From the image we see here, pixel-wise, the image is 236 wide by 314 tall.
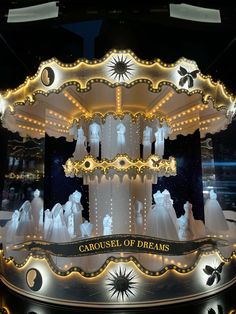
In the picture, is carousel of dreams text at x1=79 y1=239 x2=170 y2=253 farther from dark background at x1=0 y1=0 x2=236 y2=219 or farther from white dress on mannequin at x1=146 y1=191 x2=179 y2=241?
dark background at x1=0 y1=0 x2=236 y2=219

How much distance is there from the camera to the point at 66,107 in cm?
559

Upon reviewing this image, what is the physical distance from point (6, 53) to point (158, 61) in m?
2.71

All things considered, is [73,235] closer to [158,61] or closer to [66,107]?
[66,107]

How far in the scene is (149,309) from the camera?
3732 mm

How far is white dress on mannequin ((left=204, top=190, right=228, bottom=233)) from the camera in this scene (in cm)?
579

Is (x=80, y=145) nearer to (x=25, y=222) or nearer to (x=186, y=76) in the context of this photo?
(x=25, y=222)

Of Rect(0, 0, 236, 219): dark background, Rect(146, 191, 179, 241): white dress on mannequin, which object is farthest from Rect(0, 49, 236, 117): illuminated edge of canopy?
Rect(146, 191, 179, 241): white dress on mannequin

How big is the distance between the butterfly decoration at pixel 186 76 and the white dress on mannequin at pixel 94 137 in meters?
1.64

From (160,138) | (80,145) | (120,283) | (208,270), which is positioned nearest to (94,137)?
(80,145)

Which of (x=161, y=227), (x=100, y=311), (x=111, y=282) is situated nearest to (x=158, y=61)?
(x=161, y=227)

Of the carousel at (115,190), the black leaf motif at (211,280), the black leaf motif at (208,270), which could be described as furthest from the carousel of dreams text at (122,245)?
the black leaf motif at (211,280)

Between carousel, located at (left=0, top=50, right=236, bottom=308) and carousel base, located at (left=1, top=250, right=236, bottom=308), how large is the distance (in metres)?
0.01

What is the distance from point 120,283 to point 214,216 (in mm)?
2830

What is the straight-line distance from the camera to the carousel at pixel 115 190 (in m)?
3.96
